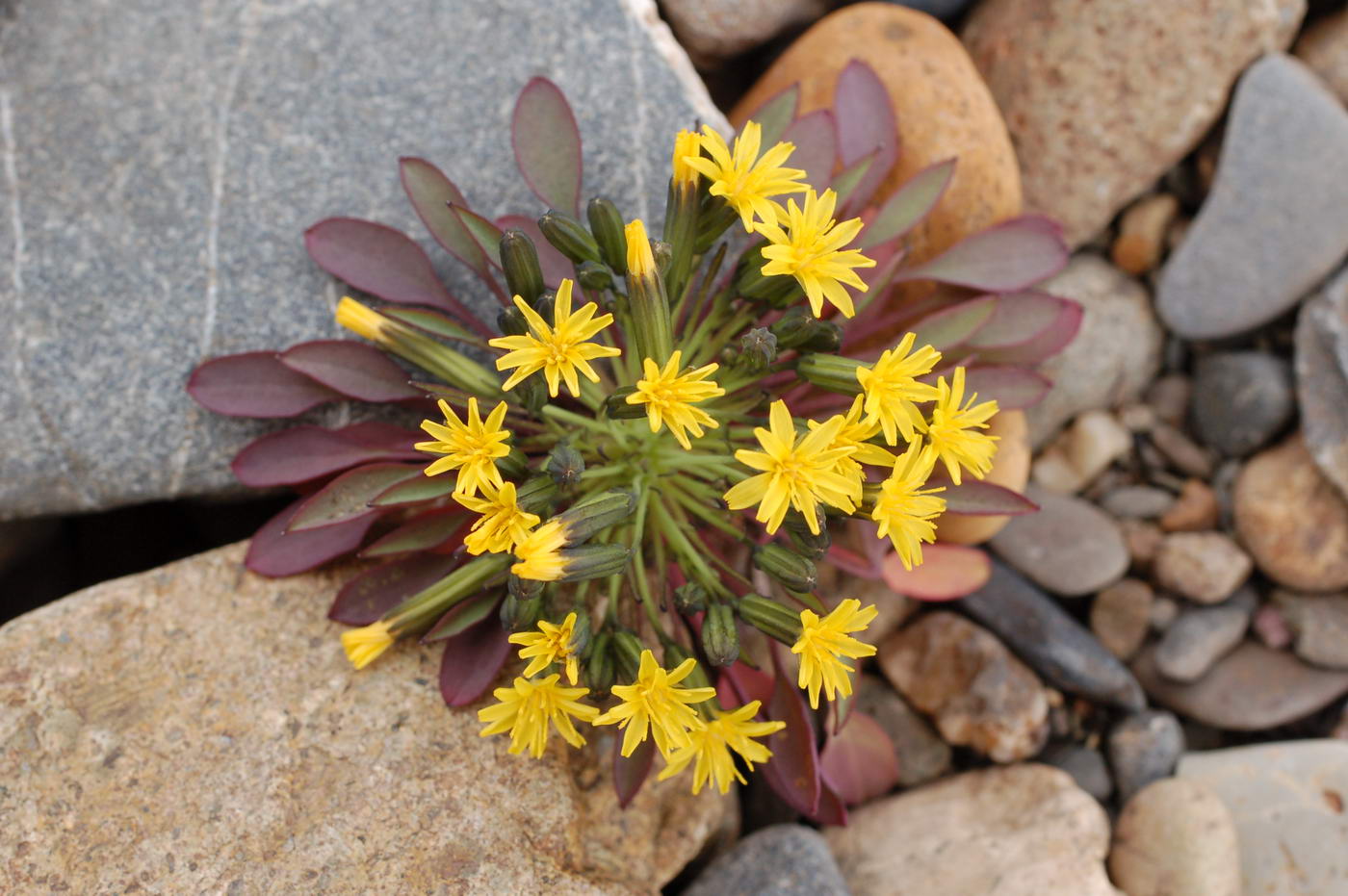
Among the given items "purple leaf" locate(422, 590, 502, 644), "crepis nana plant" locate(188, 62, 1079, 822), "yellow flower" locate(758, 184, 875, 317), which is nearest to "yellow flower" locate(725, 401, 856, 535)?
"crepis nana plant" locate(188, 62, 1079, 822)

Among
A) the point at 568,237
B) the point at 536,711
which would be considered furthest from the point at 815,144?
the point at 536,711

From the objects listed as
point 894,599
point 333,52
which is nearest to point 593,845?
point 894,599

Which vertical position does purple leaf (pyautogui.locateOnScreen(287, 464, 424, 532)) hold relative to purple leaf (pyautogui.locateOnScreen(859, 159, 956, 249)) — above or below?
below

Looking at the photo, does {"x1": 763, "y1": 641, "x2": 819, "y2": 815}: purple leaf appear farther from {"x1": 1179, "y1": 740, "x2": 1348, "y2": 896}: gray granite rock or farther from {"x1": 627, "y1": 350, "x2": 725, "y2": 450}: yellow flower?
{"x1": 1179, "y1": 740, "x2": 1348, "y2": 896}: gray granite rock

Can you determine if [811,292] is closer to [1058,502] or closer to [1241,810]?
[1058,502]

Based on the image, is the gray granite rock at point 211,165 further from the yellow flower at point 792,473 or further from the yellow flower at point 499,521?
the yellow flower at point 792,473
